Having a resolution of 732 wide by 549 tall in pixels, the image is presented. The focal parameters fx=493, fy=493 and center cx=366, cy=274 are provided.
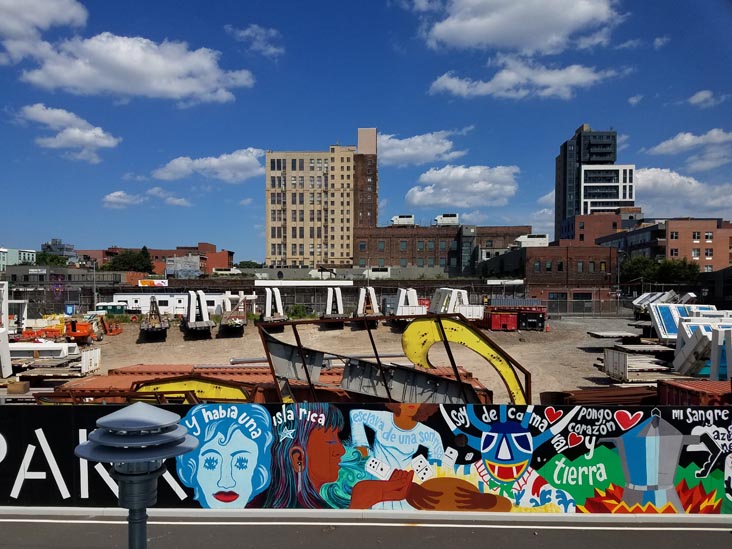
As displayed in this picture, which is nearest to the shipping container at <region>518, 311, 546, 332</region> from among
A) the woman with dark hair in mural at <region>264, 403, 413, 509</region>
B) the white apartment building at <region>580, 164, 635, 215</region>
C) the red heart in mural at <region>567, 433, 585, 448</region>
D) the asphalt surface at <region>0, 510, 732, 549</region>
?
the asphalt surface at <region>0, 510, 732, 549</region>

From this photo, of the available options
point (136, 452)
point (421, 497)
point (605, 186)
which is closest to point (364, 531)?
point (421, 497)

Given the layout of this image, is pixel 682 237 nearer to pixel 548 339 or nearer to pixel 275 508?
pixel 548 339

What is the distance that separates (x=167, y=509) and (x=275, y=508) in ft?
5.61

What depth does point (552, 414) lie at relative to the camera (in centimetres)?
770

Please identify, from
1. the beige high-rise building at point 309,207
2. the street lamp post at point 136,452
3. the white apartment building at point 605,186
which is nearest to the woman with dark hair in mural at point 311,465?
the street lamp post at point 136,452

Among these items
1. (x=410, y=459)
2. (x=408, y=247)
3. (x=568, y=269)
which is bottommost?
(x=410, y=459)

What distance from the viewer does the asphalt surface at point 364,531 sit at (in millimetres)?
6848

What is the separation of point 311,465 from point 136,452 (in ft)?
16.3

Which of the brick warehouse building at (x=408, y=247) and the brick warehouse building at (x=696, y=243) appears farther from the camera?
the brick warehouse building at (x=408, y=247)

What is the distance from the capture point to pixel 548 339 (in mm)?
37562

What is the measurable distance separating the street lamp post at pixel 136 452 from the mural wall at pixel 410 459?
456cm

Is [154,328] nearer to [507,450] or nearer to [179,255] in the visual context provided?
[507,450]

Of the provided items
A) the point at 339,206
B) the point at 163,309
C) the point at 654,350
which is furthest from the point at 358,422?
the point at 339,206

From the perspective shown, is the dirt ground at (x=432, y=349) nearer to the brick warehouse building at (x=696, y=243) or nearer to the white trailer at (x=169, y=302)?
the white trailer at (x=169, y=302)
